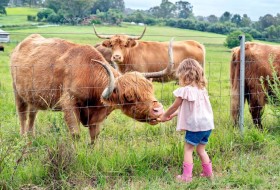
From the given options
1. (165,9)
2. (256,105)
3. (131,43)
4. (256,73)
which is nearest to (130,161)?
(256,105)

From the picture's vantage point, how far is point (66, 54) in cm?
596

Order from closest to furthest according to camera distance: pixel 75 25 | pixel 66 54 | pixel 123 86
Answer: pixel 123 86
pixel 66 54
pixel 75 25

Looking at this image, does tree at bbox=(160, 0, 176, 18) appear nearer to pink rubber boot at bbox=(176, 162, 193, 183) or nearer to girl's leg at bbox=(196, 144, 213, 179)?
girl's leg at bbox=(196, 144, 213, 179)

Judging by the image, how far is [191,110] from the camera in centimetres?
461

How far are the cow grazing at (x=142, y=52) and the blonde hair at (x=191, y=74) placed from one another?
5630 millimetres

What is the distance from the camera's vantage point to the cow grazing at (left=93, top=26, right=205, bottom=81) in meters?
11.0

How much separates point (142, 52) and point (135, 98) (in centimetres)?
688

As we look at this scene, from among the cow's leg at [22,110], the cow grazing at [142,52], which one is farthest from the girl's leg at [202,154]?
the cow grazing at [142,52]

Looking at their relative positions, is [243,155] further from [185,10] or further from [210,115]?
[185,10]

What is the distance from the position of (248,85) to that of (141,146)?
2.43 m

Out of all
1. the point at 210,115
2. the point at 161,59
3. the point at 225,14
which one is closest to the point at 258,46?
the point at 210,115

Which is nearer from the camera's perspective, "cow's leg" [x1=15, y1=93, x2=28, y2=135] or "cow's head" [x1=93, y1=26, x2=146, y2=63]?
"cow's leg" [x1=15, y1=93, x2=28, y2=135]

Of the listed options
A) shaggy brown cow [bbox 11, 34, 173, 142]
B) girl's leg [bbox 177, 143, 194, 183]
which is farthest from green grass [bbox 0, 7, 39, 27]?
girl's leg [bbox 177, 143, 194, 183]

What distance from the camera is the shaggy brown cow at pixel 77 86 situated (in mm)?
5148
